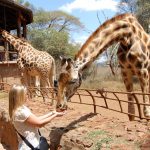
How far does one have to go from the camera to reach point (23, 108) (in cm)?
396

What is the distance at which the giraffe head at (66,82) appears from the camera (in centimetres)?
498

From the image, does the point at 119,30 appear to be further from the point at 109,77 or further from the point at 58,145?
the point at 109,77

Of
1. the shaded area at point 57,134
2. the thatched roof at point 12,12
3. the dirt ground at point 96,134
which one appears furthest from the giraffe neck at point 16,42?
the shaded area at point 57,134

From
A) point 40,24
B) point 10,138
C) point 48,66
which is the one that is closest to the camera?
point 10,138

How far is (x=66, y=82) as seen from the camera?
5020 millimetres

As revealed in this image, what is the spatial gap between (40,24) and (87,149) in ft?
108

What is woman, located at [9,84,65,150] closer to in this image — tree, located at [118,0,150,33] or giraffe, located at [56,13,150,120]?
giraffe, located at [56,13,150,120]

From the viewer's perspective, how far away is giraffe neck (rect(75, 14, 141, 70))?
17.4ft

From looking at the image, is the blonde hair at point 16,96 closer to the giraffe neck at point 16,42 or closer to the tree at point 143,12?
the giraffe neck at point 16,42

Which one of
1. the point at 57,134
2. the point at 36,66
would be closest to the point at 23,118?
the point at 57,134

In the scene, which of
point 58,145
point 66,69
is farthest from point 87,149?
point 66,69

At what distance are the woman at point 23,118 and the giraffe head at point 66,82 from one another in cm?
89

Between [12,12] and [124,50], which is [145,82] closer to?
[124,50]

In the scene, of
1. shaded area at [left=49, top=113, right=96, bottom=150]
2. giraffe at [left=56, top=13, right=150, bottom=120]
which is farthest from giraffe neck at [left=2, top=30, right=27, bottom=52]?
shaded area at [left=49, top=113, right=96, bottom=150]
